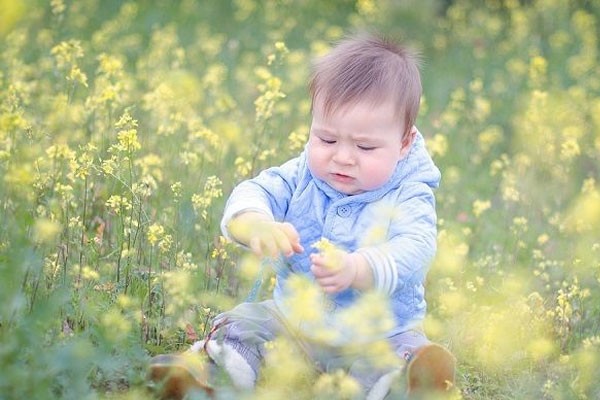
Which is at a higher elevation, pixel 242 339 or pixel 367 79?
pixel 367 79

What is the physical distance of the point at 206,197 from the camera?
3.94m

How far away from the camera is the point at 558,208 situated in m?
5.64

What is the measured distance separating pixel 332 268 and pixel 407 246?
13.8 inches

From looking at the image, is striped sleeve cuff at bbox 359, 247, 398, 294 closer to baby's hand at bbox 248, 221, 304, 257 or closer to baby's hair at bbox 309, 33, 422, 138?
baby's hand at bbox 248, 221, 304, 257

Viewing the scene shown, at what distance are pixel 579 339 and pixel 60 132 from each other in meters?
2.19

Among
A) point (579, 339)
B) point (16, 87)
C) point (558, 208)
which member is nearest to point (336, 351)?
point (579, 339)

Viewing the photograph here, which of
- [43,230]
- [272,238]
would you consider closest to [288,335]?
[272,238]

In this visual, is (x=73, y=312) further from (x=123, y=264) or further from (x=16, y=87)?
(x=16, y=87)

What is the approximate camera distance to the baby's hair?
10.6 feet

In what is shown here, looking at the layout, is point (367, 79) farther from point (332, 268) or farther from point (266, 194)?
point (332, 268)

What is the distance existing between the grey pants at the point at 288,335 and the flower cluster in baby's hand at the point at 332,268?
0.31 meters

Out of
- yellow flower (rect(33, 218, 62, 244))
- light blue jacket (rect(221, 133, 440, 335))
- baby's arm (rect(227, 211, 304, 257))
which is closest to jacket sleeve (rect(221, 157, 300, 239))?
light blue jacket (rect(221, 133, 440, 335))

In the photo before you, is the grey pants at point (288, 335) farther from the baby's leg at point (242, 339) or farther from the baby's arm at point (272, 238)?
the baby's arm at point (272, 238)

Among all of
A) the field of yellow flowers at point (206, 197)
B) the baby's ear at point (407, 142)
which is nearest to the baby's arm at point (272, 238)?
the field of yellow flowers at point (206, 197)
